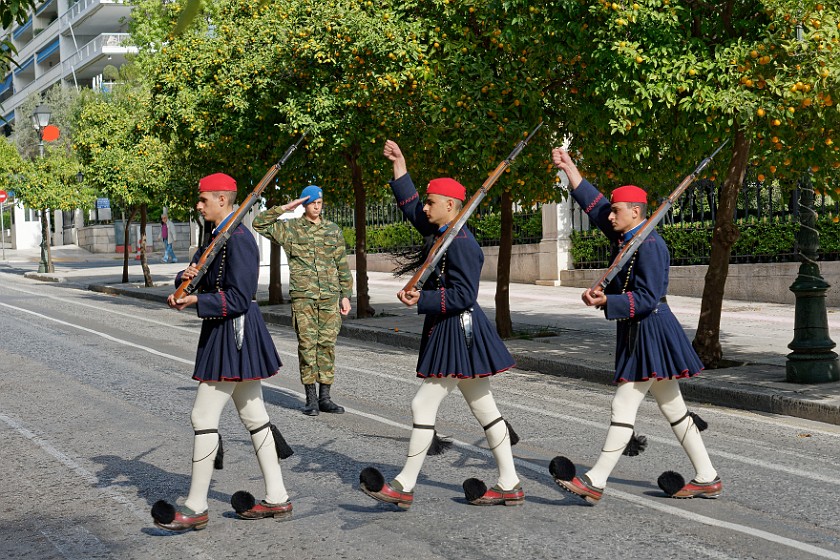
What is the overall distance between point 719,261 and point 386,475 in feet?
19.8

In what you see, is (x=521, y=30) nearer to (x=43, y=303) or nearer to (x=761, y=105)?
(x=761, y=105)

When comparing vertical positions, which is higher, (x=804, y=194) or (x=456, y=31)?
(x=456, y=31)

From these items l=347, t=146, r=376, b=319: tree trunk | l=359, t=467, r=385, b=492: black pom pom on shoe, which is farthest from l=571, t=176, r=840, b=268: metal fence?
l=359, t=467, r=385, b=492: black pom pom on shoe

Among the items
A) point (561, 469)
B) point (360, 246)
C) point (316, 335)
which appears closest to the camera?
point (561, 469)

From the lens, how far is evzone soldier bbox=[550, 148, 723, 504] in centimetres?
609

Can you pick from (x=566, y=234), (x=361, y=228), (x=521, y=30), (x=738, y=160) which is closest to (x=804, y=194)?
(x=738, y=160)

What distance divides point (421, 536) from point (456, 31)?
9.33m

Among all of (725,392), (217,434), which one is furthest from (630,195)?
(725,392)

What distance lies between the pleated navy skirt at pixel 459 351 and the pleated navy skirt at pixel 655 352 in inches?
26.2

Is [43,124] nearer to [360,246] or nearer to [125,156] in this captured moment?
[125,156]

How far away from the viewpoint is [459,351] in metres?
6.10

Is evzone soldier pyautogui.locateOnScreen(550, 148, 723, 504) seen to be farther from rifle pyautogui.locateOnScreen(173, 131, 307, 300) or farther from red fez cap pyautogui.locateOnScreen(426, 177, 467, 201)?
rifle pyautogui.locateOnScreen(173, 131, 307, 300)

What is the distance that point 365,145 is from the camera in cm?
1708

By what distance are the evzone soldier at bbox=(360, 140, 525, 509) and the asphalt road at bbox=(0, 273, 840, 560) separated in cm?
18
